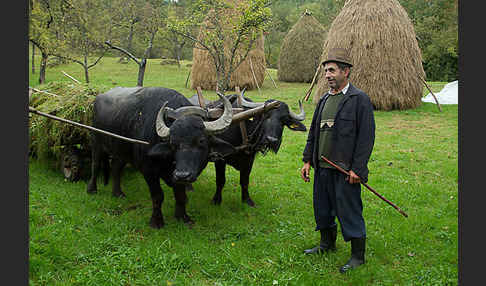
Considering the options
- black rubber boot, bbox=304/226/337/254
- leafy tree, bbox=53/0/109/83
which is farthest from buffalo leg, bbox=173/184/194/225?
leafy tree, bbox=53/0/109/83

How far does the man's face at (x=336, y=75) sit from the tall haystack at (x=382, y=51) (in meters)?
9.53

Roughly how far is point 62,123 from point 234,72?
486 inches

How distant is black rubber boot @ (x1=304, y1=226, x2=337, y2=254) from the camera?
3.74 metres

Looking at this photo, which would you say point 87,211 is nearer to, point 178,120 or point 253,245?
point 178,120

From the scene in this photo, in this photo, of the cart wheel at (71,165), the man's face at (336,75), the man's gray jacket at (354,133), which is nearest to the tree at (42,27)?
the cart wheel at (71,165)

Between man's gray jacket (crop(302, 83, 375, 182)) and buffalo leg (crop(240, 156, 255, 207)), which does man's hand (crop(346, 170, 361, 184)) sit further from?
buffalo leg (crop(240, 156, 255, 207))

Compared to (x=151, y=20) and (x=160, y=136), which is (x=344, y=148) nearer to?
(x=160, y=136)

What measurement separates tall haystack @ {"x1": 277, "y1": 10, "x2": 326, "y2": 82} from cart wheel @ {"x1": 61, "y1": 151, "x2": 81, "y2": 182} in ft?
57.0

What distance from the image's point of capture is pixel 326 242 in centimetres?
378

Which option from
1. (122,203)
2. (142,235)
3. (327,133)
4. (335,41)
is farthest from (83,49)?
(327,133)

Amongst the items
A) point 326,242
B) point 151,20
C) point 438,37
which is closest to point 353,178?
point 326,242

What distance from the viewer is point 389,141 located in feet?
29.1

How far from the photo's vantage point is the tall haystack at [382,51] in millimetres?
12164

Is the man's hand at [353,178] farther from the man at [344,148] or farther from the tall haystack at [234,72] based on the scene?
the tall haystack at [234,72]
